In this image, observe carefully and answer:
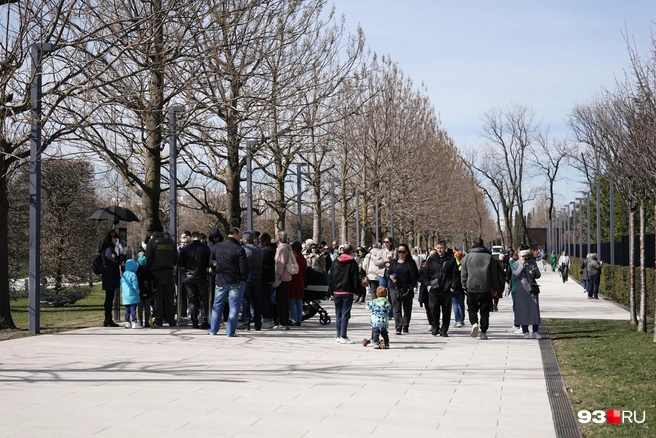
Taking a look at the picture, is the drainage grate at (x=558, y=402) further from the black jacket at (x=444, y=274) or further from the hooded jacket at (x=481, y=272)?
the black jacket at (x=444, y=274)

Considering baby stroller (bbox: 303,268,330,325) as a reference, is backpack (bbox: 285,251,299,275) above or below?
above

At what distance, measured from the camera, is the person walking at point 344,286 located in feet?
52.0

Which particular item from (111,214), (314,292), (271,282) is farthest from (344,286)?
(111,214)

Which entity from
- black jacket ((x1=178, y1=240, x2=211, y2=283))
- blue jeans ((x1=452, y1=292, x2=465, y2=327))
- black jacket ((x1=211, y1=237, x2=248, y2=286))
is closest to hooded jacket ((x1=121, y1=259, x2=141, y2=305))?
black jacket ((x1=178, y1=240, x2=211, y2=283))

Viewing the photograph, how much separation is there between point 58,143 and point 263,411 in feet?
38.7

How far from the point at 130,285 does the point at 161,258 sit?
0.86m

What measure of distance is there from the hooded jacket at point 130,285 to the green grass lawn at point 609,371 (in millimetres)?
7355

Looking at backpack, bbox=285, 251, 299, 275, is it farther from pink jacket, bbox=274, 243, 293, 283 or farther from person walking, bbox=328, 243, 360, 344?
person walking, bbox=328, 243, 360, 344

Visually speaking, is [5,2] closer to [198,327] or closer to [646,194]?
[198,327]

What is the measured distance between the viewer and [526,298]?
17.2m

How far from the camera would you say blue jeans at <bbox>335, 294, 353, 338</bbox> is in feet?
52.2

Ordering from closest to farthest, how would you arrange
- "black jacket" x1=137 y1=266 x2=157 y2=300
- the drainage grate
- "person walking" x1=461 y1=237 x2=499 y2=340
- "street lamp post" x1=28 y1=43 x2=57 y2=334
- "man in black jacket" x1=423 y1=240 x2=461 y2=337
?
1. the drainage grate
2. "street lamp post" x1=28 y1=43 x2=57 y2=334
3. "person walking" x1=461 y1=237 x2=499 y2=340
4. "man in black jacket" x1=423 y1=240 x2=461 y2=337
5. "black jacket" x1=137 y1=266 x2=157 y2=300

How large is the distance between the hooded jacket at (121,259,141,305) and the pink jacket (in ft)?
8.63

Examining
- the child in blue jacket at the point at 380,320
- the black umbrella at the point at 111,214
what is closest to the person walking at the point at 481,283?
the child in blue jacket at the point at 380,320
